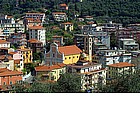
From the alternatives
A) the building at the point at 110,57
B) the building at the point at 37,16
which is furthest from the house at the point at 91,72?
the building at the point at 37,16

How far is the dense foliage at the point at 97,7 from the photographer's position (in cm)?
587

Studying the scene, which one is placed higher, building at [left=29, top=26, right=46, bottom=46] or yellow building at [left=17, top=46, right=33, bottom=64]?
building at [left=29, top=26, right=46, bottom=46]

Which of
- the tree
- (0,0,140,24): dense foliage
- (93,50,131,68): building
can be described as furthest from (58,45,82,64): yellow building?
the tree

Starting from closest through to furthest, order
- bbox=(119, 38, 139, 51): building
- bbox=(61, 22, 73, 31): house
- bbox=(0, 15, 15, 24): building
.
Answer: bbox=(119, 38, 139, 51): building, bbox=(61, 22, 73, 31): house, bbox=(0, 15, 15, 24): building

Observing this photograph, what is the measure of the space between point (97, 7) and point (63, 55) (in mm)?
2086

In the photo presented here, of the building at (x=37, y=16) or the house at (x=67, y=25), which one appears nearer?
the house at (x=67, y=25)

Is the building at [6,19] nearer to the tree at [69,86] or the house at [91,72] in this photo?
the house at [91,72]

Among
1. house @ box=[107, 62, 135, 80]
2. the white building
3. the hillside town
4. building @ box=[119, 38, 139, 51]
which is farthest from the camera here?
building @ box=[119, 38, 139, 51]

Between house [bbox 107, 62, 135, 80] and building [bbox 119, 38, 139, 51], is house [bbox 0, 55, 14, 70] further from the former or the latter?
building [bbox 119, 38, 139, 51]

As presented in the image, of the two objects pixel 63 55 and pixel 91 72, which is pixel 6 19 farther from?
pixel 91 72

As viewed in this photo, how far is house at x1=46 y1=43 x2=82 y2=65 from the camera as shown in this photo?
4.68m
